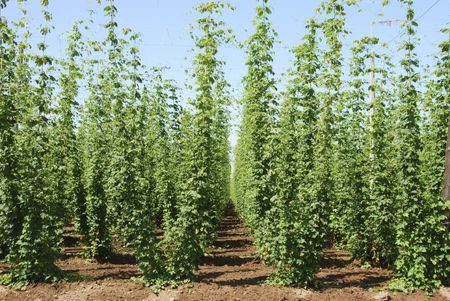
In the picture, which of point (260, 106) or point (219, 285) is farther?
point (260, 106)

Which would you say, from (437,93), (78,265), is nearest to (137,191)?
(78,265)

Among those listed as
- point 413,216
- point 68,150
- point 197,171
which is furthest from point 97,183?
point 413,216

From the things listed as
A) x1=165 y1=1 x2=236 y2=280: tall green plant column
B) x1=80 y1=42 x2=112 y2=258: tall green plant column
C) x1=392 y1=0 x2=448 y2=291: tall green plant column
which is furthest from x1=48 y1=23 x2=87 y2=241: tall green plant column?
x1=392 y1=0 x2=448 y2=291: tall green plant column

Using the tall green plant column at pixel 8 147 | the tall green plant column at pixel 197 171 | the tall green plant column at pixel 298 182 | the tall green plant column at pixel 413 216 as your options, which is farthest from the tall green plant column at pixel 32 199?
the tall green plant column at pixel 413 216

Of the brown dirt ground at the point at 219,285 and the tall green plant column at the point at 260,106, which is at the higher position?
the tall green plant column at the point at 260,106

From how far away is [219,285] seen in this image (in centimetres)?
767

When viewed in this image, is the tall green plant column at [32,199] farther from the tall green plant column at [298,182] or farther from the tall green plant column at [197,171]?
the tall green plant column at [298,182]

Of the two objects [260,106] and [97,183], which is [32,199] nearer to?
[97,183]

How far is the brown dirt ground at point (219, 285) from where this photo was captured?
278 inches

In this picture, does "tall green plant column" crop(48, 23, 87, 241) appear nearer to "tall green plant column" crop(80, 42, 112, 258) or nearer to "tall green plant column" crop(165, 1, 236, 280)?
"tall green plant column" crop(80, 42, 112, 258)

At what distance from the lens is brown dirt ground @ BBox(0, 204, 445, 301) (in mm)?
7059

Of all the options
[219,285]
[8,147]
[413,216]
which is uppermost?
[8,147]

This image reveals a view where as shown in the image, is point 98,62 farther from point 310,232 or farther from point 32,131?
point 310,232

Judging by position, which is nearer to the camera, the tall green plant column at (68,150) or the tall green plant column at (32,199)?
the tall green plant column at (32,199)
